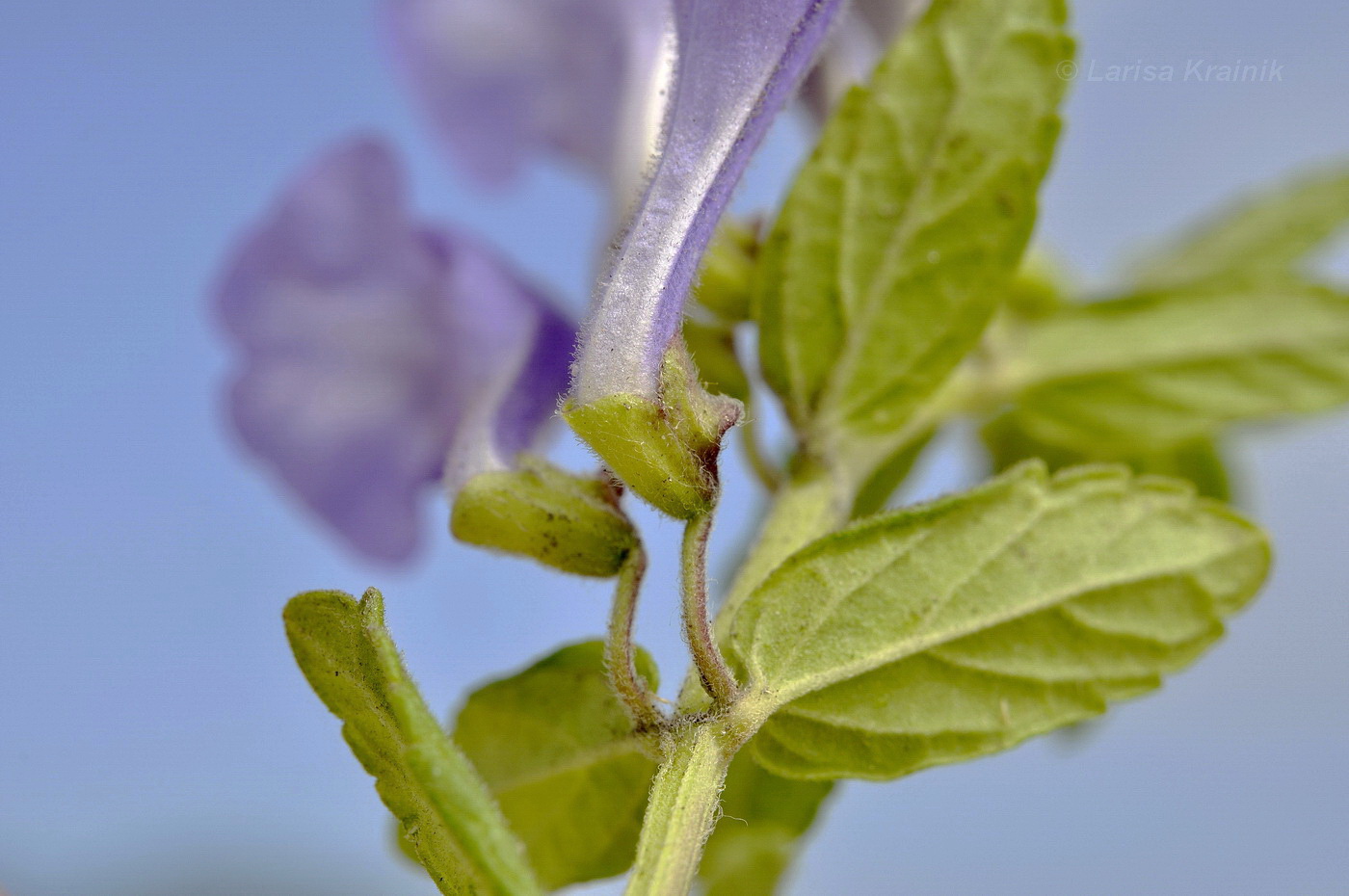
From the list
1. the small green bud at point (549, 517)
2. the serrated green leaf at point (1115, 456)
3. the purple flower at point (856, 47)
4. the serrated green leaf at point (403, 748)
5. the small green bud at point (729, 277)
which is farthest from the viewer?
the serrated green leaf at point (1115, 456)

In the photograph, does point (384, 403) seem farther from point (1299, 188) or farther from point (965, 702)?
point (1299, 188)

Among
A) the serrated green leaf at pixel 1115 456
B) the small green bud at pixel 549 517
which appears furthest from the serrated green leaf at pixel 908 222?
the serrated green leaf at pixel 1115 456

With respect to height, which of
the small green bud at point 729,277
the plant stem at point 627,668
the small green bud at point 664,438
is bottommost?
the plant stem at point 627,668

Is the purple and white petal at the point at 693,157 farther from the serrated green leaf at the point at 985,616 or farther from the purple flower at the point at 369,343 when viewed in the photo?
the purple flower at the point at 369,343

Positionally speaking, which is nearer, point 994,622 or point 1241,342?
point 994,622

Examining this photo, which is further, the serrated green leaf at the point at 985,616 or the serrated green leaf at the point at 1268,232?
the serrated green leaf at the point at 1268,232

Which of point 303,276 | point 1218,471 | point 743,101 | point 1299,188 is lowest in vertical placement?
point 1218,471

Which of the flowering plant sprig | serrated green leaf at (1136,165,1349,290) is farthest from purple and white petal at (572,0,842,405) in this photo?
serrated green leaf at (1136,165,1349,290)

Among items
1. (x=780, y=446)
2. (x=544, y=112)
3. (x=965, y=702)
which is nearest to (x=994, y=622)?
(x=965, y=702)
